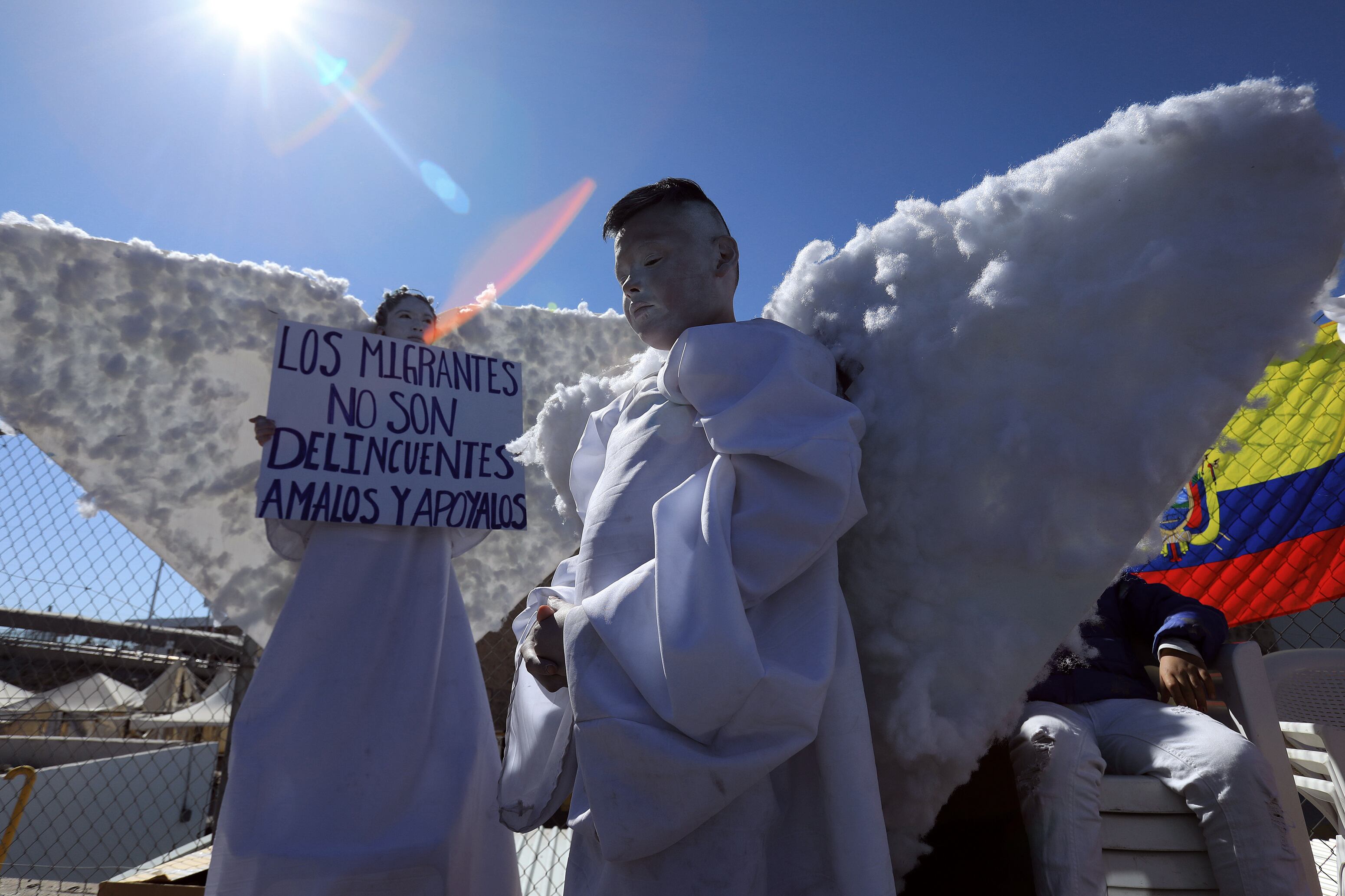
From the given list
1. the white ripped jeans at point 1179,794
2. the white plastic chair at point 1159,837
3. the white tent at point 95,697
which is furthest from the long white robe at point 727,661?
the white tent at point 95,697

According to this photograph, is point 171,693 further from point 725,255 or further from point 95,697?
point 725,255

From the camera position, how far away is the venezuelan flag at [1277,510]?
8.63 feet

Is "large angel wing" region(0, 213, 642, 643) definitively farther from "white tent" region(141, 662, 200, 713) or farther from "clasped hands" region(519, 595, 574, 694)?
"white tent" region(141, 662, 200, 713)

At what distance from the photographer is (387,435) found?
195 cm

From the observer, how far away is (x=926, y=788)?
97 cm

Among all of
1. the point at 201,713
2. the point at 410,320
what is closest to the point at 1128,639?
the point at 410,320

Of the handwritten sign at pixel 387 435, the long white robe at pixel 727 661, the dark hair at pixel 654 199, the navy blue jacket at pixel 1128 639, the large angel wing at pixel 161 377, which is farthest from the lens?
the large angel wing at pixel 161 377

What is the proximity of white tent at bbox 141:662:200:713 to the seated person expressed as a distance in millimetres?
11946

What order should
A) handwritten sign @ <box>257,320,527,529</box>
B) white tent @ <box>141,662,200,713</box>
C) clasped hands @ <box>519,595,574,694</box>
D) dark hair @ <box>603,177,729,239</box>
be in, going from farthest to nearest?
1. white tent @ <box>141,662,200,713</box>
2. handwritten sign @ <box>257,320,527,529</box>
3. dark hair @ <box>603,177,729,239</box>
4. clasped hands @ <box>519,595,574,694</box>

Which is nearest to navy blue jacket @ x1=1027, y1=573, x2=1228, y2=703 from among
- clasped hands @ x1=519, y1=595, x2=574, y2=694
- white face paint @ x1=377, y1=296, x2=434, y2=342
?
clasped hands @ x1=519, y1=595, x2=574, y2=694

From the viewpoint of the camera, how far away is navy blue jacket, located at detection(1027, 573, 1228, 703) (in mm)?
1453

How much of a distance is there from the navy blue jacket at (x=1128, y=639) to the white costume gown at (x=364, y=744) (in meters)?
1.28

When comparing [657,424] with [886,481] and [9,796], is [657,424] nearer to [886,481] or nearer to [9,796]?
[886,481]

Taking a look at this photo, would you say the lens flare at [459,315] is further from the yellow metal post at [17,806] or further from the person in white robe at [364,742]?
the yellow metal post at [17,806]
